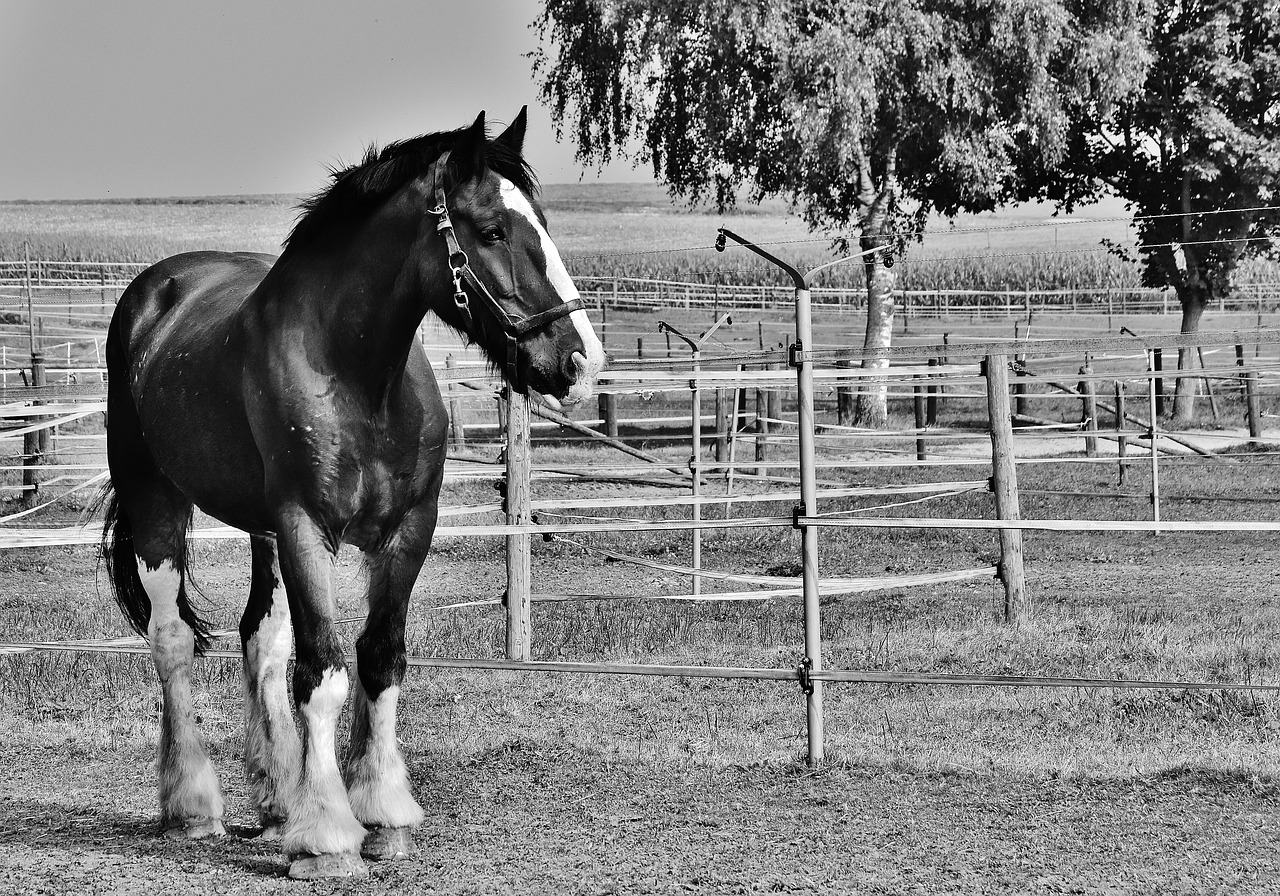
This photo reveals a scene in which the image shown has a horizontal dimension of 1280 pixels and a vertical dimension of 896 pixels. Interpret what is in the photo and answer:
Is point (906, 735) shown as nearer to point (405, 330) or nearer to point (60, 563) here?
point (405, 330)

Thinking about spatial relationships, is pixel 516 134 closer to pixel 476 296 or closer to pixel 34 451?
pixel 476 296

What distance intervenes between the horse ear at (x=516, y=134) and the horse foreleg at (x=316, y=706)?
1.18 m

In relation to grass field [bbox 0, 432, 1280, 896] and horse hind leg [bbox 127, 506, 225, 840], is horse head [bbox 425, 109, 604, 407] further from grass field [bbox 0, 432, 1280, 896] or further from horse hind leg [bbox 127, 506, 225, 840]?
horse hind leg [bbox 127, 506, 225, 840]

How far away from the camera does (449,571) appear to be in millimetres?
10680

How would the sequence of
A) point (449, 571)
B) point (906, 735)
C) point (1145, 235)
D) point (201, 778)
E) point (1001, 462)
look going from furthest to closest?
1. point (1145, 235)
2. point (449, 571)
3. point (1001, 462)
4. point (906, 735)
5. point (201, 778)

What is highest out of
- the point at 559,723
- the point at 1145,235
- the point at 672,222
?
the point at 672,222

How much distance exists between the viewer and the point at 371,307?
3.57m

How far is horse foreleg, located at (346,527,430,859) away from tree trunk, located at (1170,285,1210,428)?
60.6ft

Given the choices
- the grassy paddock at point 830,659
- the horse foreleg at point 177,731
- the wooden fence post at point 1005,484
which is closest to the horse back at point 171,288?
the horse foreleg at point 177,731

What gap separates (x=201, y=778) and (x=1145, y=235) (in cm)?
2670

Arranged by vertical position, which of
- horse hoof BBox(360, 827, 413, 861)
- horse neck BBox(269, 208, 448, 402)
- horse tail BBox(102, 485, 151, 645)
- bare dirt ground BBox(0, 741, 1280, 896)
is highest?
horse neck BBox(269, 208, 448, 402)

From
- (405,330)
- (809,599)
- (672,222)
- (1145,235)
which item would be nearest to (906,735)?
(809,599)

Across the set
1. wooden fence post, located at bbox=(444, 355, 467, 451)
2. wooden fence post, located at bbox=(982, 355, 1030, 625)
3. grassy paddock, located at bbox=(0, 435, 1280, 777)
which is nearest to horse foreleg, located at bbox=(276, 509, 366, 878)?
grassy paddock, located at bbox=(0, 435, 1280, 777)

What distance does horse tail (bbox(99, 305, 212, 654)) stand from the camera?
4.47 m
